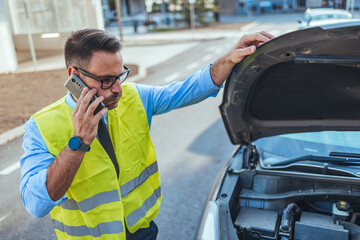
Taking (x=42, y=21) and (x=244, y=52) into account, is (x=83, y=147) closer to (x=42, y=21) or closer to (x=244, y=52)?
(x=244, y=52)

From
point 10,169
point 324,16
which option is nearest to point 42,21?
point 324,16

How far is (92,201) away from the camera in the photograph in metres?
1.97

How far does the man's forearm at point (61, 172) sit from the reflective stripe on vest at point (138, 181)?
1.48ft

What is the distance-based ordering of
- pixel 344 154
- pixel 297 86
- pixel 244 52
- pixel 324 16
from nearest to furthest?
pixel 244 52
pixel 297 86
pixel 344 154
pixel 324 16

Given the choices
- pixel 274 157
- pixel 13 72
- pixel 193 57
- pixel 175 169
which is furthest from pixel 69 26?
pixel 274 157

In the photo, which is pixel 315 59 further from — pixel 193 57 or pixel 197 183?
pixel 193 57

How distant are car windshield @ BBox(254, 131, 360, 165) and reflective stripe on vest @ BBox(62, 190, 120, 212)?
149cm

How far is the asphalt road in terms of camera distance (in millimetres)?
4109

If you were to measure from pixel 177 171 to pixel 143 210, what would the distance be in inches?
123

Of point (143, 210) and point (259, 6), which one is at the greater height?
point (143, 210)

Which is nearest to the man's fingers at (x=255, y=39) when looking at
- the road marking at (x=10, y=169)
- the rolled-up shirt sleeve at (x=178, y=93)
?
the rolled-up shirt sleeve at (x=178, y=93)

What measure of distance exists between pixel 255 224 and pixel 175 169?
2.92 m

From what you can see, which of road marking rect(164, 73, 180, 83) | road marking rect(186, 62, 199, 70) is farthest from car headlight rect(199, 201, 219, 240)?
road marking rect(186, 62, 199, 70)

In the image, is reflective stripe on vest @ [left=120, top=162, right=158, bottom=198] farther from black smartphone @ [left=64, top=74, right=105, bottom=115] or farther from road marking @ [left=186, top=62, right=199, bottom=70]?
road marking @ [left=186, top=62, right=199, bottom=70]
